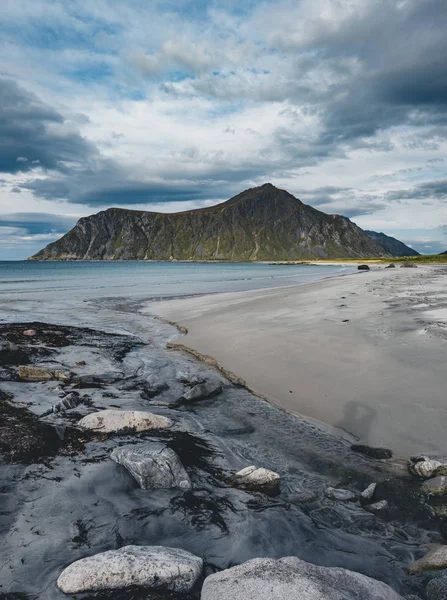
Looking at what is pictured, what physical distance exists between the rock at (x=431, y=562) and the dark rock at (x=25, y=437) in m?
6.13

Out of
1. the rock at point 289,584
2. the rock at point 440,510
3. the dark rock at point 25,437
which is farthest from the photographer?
the dark rock at point 25,437

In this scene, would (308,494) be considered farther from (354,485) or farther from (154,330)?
(154,330)

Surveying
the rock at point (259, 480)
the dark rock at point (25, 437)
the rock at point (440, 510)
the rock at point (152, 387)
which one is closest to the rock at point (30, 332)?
the rock at point (152, 387)

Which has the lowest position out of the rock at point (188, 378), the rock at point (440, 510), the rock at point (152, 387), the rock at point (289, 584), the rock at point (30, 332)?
the rock at point (152, 387)

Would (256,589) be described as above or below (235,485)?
above

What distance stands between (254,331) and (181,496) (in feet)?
39.1

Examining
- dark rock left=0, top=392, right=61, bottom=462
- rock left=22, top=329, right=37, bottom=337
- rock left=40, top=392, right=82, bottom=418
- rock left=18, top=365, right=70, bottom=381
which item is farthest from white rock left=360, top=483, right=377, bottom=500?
rock left=22, top=329, right=37, bottom=337

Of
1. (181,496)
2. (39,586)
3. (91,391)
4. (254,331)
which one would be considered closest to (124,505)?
(181,496)

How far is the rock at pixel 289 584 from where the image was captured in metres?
3.53

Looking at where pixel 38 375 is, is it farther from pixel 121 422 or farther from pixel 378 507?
pixel 378 507

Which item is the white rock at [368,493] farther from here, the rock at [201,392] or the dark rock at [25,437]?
the dark rock at [25,437]

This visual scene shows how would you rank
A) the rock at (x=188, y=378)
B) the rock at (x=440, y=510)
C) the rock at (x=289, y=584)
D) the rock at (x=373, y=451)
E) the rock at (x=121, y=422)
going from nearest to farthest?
the rock at (x=289, y=584) < the rock at (x=440, y=510) < the rock at (x=373, y=451) < the rock at (x=121, y=422) < the rock at (x=188, y=378)

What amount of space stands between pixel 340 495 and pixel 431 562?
1605 mm

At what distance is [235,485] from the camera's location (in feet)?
20.7
